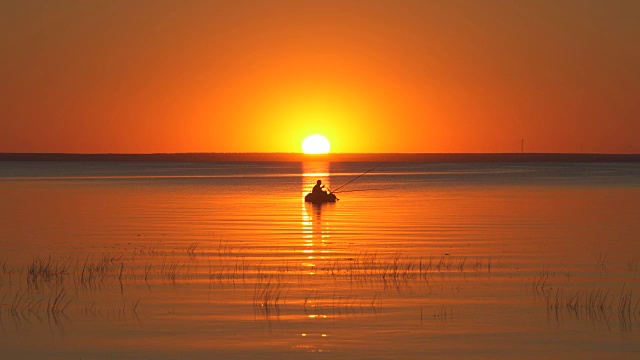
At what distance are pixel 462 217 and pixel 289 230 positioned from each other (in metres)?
8.43

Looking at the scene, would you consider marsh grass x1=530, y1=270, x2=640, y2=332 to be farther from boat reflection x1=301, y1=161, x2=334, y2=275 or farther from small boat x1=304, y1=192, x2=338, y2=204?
small boat x1=304, y1=192, x2=338, y2=204

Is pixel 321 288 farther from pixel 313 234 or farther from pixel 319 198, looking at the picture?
pixel 319 198

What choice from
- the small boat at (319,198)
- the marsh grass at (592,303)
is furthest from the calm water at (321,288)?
the small boat at (319,198)

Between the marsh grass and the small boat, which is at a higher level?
the small boat

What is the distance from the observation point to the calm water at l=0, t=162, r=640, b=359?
1488 centimetres

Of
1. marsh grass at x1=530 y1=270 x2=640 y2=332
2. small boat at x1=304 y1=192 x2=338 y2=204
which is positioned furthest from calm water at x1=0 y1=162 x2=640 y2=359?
small boat at x1=304 y1=192 x2=338 y2=204

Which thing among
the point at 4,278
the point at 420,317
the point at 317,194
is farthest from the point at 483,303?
the point at 317,194

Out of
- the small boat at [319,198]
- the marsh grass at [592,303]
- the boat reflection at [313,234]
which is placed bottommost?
the marsh grass at [592,303]

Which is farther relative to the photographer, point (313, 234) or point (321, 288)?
point (313, 234)

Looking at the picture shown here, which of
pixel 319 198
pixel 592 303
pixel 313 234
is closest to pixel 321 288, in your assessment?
pixel 592 303

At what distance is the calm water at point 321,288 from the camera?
14875 millimetres

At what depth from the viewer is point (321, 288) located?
65.4 feet

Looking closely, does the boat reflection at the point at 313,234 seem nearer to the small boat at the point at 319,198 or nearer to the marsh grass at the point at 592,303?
the small boat at the point at 319,198

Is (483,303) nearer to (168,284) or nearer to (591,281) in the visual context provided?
(591,281)
